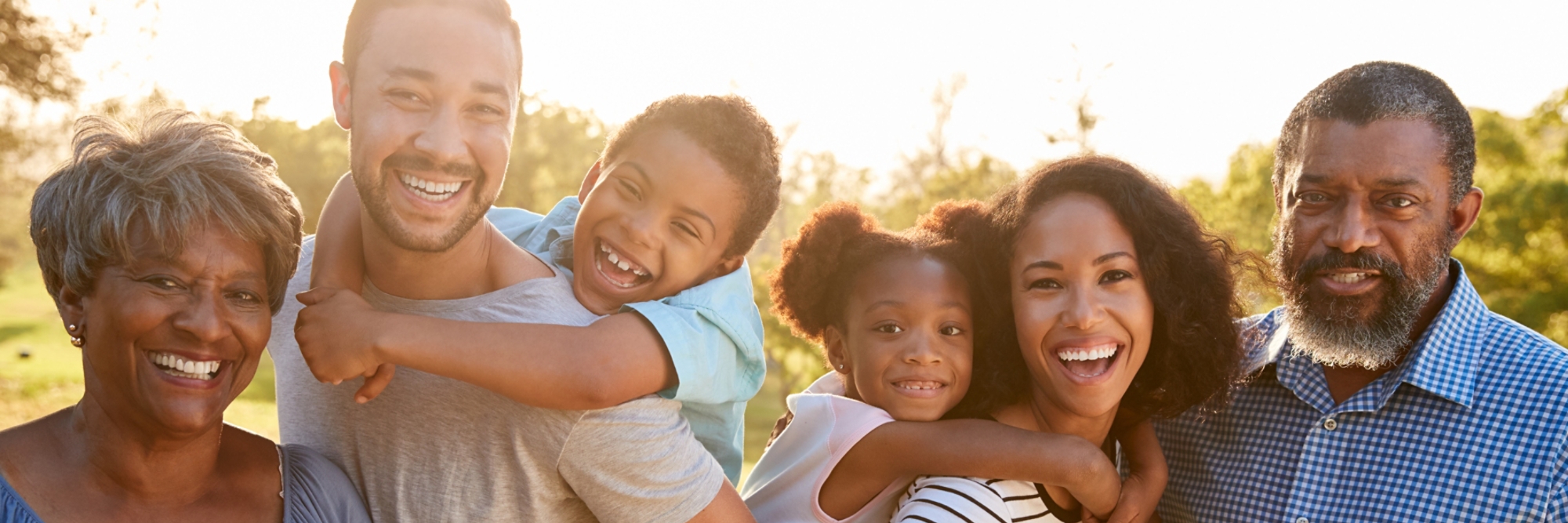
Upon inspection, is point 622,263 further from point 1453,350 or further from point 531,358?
point 1453,350

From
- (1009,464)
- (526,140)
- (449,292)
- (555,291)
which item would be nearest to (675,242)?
(555,291)

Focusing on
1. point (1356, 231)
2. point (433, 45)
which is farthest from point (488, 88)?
point (1356, 231)

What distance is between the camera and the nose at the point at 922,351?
3041 mm

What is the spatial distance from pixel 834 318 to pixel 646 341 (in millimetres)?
961

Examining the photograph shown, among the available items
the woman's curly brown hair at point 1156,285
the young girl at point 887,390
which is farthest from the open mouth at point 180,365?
the woman's curly brown hair at point 1156,285

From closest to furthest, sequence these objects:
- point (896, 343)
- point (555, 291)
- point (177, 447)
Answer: point (177, 447)
point (555, 291)
point (896, 343)

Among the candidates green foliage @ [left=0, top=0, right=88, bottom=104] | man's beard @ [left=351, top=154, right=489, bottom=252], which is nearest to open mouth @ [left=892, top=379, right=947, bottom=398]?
man's beard @ [left=351, top=154, right=489, bottom=252]

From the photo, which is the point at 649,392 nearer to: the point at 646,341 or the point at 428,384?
the point at 646,341

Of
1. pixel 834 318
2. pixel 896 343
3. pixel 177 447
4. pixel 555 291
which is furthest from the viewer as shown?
pixel 834 318

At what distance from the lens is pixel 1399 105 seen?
3.39 meters

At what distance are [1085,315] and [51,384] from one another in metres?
24.4

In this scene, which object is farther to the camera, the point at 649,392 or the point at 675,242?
the point at 675,242

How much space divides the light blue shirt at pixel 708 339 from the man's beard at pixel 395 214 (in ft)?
1.49

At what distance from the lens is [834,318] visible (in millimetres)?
3367
